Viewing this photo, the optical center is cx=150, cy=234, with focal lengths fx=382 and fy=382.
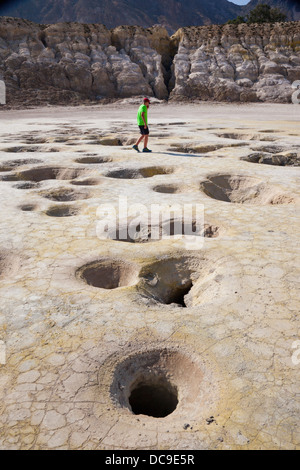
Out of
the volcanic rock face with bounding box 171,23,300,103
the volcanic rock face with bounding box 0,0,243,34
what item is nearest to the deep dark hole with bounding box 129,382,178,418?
the volcanic rock face with bounding box 171,23,300,103

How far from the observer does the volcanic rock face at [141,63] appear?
3531 centimetres

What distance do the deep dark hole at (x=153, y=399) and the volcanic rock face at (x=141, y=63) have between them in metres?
35.4

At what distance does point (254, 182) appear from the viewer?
725cm

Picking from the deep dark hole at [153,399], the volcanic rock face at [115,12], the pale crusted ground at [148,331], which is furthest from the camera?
the volcanic rock face at [115,12]

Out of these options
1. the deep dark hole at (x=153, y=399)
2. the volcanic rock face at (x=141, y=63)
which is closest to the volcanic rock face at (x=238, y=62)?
the volcanic rock face at (x=141, y=63)

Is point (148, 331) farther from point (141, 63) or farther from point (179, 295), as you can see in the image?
point (141, 63)

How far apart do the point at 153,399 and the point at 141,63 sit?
40744mm

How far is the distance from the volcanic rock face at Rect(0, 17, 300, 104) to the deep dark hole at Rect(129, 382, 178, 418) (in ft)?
116

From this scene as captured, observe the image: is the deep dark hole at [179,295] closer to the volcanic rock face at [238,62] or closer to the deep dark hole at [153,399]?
the deep dark hole at [153,399]

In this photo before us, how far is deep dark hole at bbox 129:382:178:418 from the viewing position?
2385 millimetres

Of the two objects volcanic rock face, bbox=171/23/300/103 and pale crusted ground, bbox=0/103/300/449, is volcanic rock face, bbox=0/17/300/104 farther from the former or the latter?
pale crusted ground, bbox=0/103/300/449

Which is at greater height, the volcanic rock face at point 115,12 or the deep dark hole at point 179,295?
the volcanic rock face at point 115,12

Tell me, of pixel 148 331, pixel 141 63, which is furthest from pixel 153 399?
pixel 141 63
